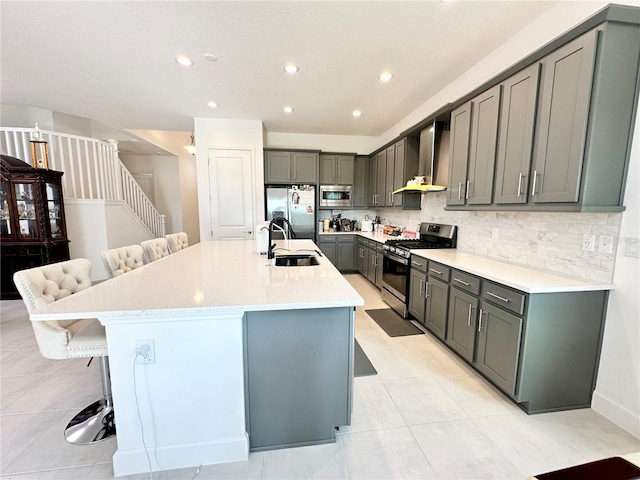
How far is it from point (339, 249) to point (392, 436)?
3.71 metres

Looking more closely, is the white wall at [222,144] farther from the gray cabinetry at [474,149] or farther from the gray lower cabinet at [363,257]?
the gray cabinetry at [474,149]

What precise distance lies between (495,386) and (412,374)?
59cm

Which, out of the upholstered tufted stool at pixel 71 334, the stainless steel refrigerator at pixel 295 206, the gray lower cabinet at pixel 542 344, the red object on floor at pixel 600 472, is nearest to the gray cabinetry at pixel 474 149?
the gray lower cabinet at pixel 542 344

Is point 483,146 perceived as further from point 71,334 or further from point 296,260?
point 71,334

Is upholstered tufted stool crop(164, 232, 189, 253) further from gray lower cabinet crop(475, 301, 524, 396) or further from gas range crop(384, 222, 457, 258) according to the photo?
gray lower cabinet crop(475, 301, 524, 396)

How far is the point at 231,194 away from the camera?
459 centimetres

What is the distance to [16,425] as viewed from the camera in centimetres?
166

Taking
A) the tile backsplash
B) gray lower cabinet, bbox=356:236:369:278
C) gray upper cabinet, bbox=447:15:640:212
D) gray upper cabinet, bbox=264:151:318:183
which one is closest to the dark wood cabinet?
gray upper cabinet, bbox=264:151:318:183

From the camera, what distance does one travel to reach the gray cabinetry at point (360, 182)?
5324 millimetres

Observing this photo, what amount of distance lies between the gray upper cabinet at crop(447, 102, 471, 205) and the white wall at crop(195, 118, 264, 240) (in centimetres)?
300

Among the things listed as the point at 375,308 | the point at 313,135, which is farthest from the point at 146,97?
the point at 375,308

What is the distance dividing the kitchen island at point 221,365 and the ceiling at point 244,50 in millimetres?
2047

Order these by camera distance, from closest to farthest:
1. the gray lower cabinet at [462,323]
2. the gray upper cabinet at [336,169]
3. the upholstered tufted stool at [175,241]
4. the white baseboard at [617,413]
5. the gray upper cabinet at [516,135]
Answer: the white baseboard at [617,413], the gray upper cabinet at [516,135], the gray lower cabinet at [462,323], the upholstered tufted stool at [175,241], the gray upper cabinet at [336,169]

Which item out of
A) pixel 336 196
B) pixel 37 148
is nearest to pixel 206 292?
pixel 336 196
